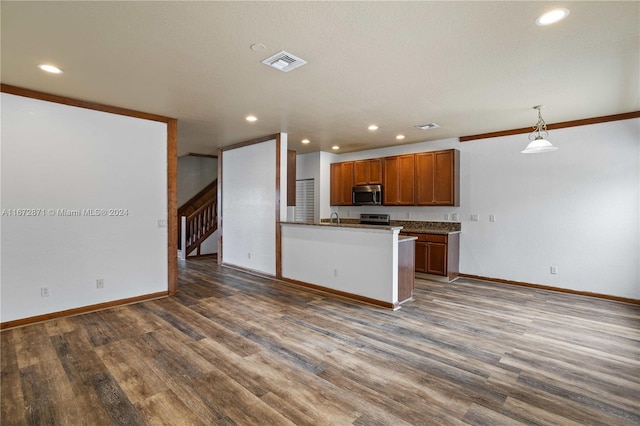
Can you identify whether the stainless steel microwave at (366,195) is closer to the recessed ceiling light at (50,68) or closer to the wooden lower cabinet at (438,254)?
the wooden lower cabinet at (438,254)

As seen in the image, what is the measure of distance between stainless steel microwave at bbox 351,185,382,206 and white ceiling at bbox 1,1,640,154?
235 cm

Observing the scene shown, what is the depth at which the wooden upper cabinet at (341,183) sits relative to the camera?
7.39 metres

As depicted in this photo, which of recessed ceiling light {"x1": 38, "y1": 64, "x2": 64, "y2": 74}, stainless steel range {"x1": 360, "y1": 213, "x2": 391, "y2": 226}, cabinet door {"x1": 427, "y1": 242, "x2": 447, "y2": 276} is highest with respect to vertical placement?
recessed ceiling light {"x1": 38, "y1": 64, "x2": 64, "y2": 74}

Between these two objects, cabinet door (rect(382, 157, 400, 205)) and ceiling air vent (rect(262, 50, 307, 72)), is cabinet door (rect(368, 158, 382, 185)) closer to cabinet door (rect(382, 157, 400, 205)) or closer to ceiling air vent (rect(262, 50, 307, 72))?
cabinet door (rect(382, 157, 400, 205))

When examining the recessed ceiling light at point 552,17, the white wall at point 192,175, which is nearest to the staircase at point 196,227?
the white wall at point 192,175

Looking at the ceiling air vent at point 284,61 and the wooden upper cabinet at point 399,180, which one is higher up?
the ceiling air vent at point 284,61

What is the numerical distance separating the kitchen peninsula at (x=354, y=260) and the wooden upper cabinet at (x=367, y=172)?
2.34 meters

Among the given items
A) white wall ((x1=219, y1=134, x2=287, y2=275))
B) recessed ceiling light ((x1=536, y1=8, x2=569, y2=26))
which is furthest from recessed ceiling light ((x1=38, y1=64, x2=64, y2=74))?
recessed ceiling light ((x1=536, y1=8, x2=569, y2=26))

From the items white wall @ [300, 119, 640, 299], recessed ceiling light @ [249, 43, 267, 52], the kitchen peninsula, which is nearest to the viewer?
recessed ceiling light @ [249, 43, 267, 52]

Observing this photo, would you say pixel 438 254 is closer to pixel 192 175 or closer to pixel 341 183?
pixel 341 183

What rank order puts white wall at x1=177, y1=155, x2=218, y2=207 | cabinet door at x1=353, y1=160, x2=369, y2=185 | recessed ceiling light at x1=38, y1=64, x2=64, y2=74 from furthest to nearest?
white wall at x1=177, y1=155, x2=218, y2=207, cabinet door at x1=353, y1=160, x2=369, y2=185, recessed ceiling light at x1=38, y1=64, x2=64, y2=74

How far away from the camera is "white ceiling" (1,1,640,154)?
2109 mm

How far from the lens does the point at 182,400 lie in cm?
222

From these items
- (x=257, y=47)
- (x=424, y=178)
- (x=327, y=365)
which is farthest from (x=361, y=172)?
(x=327, y=365)
